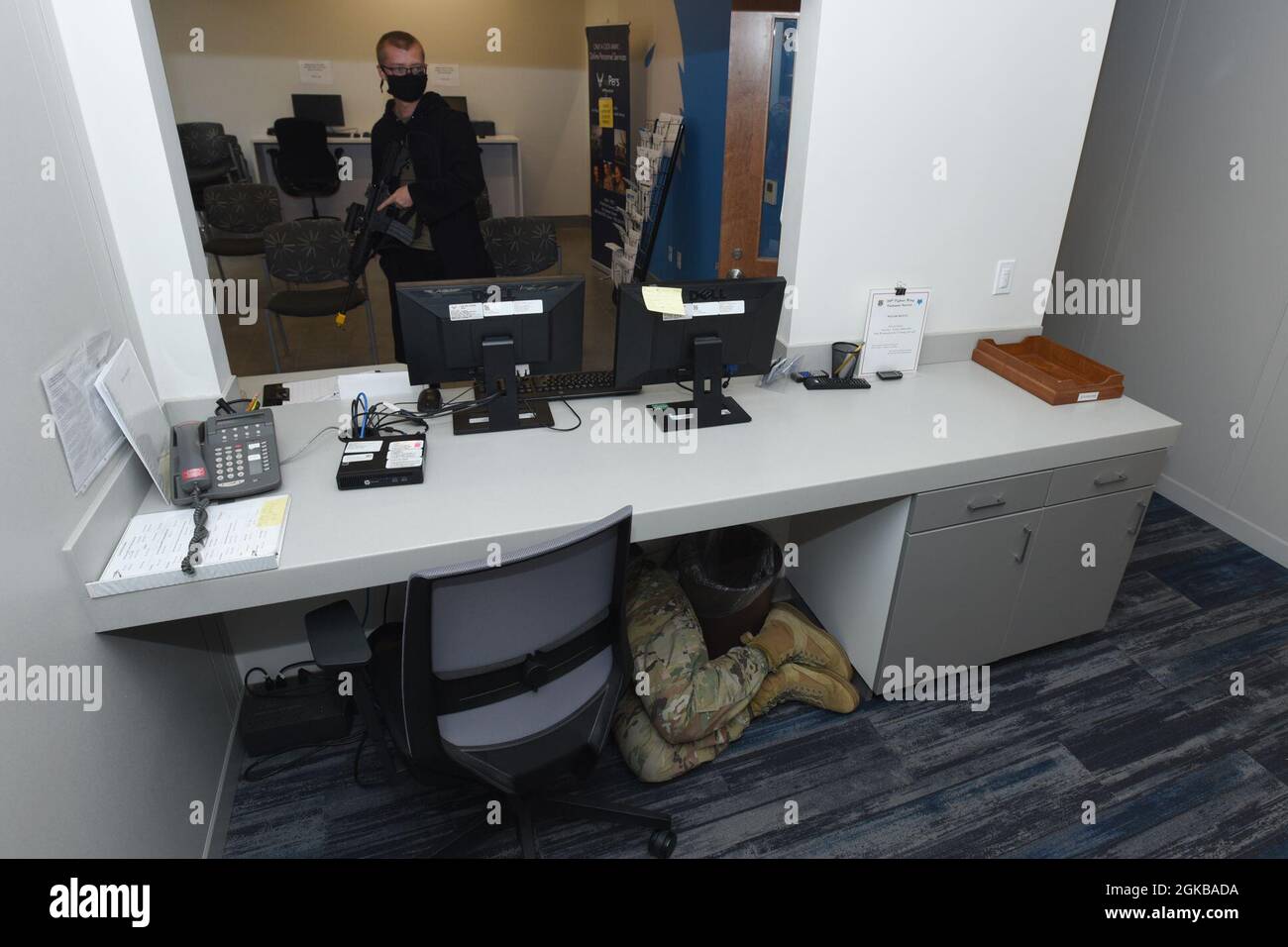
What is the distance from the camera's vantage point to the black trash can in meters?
2.28

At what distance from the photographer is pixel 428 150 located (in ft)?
10.1

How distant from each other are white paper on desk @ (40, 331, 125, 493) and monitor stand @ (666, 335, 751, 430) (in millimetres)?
1268

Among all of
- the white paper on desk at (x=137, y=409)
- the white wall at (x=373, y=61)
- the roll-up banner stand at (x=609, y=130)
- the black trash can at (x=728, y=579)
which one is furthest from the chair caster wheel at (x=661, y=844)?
the white wall at (x=373, y=61)

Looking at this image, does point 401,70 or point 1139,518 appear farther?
point 401,70

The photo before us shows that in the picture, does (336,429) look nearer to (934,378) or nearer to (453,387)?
(453,387)

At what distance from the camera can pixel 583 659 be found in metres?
1.56

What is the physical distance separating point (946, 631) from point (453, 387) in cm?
165

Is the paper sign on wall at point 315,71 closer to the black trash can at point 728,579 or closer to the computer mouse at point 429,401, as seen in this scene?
the computer mouse at point 429,401

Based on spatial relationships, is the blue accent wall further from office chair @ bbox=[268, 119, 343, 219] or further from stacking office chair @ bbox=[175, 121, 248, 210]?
stacking office chair @ bbox=[175, 121, 248, 210]

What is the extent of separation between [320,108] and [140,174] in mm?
6608

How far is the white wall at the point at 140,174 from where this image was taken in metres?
1.55

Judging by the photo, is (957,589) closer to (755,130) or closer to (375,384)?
(375,384)

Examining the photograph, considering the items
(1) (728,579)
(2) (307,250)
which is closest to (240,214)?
(2) (307,250)

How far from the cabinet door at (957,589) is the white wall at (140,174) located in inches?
75.0
